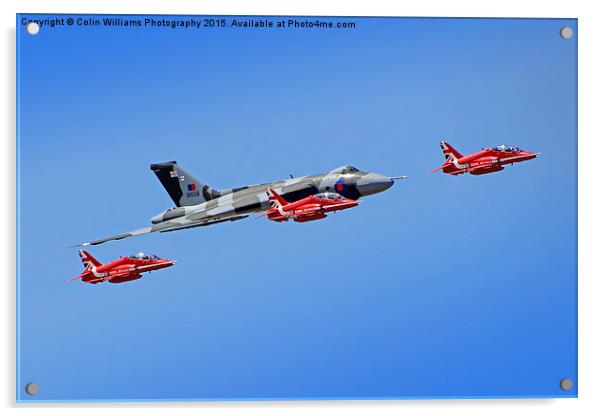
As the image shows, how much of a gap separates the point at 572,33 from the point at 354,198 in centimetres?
384

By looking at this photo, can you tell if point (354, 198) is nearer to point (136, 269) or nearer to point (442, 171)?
point (442, 171)

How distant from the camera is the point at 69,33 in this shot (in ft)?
42.8

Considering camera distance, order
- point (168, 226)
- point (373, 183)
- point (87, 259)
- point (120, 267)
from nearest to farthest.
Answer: point (87, 259) < point (120, 267) < point (168, 226) < point (373, 183)

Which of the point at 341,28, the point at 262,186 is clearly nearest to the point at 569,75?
the point at 341,28

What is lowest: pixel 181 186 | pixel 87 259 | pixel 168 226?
pixel 87 259

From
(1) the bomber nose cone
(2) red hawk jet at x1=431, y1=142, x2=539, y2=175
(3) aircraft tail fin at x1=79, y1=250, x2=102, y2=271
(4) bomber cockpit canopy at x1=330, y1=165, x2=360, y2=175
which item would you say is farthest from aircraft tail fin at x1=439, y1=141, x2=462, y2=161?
(3) aircraft tail fin at x1=79, y1=250, x2=102, y2=271

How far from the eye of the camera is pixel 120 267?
43.7 ft

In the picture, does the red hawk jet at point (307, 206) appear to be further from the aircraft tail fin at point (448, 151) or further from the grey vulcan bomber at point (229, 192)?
the aircraft tail fin at point (448, 151)

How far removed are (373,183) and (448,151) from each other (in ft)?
4.04

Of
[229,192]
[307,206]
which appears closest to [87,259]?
[229,192]

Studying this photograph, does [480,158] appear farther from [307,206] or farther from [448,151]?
[307,206]

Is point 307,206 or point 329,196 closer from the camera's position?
point 307,206

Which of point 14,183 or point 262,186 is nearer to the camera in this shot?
point 14,183

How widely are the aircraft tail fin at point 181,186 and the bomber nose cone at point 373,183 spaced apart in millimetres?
A: 2121
